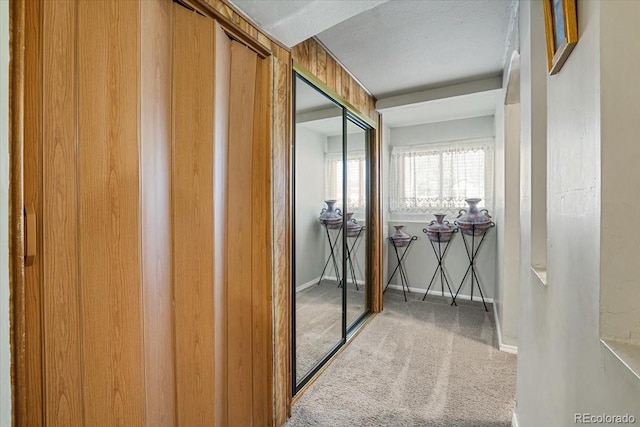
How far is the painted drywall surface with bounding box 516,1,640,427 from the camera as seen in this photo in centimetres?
60

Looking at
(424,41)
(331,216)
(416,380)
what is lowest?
(416,380)

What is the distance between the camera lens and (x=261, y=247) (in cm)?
166

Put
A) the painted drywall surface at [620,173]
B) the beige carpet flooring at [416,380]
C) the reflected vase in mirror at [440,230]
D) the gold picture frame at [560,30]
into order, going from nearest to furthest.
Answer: the painted drywall surface at [620,173] → the gold picture frame at [560,30] → the beige carpet flooring at [416,380] → the reflected vase in mirror at [440,230]

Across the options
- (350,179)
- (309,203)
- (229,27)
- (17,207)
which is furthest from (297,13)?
(350,179)

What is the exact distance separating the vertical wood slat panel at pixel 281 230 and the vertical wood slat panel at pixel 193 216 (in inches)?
17.3

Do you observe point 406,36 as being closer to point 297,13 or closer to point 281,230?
point 297,13

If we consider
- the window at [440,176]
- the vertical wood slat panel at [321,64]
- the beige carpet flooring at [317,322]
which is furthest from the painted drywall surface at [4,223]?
the window at [440,176]

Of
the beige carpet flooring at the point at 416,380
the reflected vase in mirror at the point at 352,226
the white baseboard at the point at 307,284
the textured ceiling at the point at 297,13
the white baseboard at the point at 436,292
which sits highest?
the textured ceiling at the point at 297,13

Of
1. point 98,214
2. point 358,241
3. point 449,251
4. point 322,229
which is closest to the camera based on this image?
point 98,214

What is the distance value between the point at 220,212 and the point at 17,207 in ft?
2.30

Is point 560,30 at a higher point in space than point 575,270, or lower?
higher

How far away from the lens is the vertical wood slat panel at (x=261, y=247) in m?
1.62

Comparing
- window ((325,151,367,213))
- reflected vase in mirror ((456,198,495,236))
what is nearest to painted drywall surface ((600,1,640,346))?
window ((325,151,367,213))

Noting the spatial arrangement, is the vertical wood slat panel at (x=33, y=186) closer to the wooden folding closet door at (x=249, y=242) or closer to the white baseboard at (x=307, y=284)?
the wooden folding closet door at (x=249, y=242)
